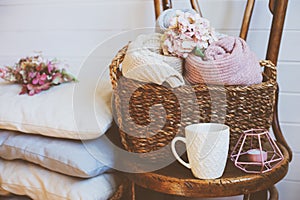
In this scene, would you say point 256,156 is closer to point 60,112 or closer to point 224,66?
point 224,66

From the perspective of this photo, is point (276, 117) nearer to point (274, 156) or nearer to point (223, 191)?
point (274, 156)

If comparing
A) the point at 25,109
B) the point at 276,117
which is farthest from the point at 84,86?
the point at 276,117

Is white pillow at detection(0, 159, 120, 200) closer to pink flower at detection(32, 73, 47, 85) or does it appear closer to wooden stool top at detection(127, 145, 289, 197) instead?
wooden stool top at detection(127, 145, 289, 197)

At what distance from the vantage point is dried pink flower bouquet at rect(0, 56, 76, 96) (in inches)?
40.6

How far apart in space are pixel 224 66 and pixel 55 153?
445 millimetres

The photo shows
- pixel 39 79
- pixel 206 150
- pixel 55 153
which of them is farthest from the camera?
pixel 39 79

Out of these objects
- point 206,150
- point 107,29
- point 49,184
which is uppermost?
point 107,29

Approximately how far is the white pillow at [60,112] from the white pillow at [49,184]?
3.9 inches

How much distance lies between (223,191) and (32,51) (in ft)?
3.37

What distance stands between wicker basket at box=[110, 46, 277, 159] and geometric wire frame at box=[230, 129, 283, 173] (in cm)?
2

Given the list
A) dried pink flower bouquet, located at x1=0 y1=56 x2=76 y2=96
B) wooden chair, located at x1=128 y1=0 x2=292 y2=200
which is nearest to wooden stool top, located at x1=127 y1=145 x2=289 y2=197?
wooden chair, located at x1=128 y1=0 x2=292 y2=200

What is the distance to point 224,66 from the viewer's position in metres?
0.79

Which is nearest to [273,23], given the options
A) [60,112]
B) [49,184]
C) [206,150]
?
[206,150]

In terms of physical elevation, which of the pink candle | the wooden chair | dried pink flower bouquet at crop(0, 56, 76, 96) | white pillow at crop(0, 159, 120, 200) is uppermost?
dried pink flower bouquet at crop(0, 56, 76, 96)
